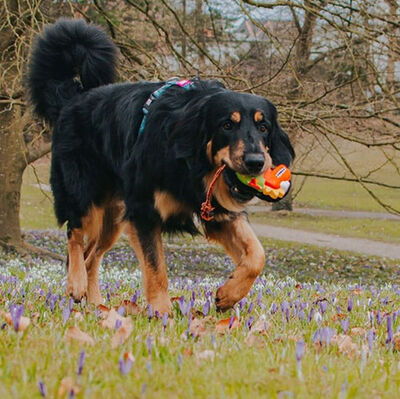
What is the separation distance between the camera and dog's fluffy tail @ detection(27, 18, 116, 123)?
6.41 m

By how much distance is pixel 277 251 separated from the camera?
17.8 metres

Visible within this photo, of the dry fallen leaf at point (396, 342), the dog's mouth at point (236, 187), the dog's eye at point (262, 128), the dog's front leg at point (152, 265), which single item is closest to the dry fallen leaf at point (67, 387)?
the dry fallen leaf at point (396, 342)

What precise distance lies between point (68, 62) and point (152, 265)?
2.64 meters

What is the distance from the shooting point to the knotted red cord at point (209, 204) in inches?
184

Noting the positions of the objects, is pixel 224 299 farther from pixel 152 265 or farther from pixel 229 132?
pixel 229 132

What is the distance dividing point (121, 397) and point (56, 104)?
4.73 m

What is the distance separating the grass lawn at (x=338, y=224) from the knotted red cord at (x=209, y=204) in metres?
18.0

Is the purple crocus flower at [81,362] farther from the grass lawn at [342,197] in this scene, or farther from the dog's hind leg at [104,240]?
the grass lawn at [342,197]

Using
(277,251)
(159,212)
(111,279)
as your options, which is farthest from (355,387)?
(277,251)

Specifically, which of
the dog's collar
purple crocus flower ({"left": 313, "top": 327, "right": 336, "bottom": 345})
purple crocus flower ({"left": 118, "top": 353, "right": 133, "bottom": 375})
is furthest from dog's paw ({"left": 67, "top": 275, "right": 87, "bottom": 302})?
purple crocus flower ({"left": 118, "top": 353, "right": 133, "bottom": 375})

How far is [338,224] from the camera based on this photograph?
25.8 m

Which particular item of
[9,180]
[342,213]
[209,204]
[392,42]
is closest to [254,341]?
[209,204]

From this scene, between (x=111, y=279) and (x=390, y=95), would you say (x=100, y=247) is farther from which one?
(x=390, y=95)

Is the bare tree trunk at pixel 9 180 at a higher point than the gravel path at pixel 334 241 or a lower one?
higher
